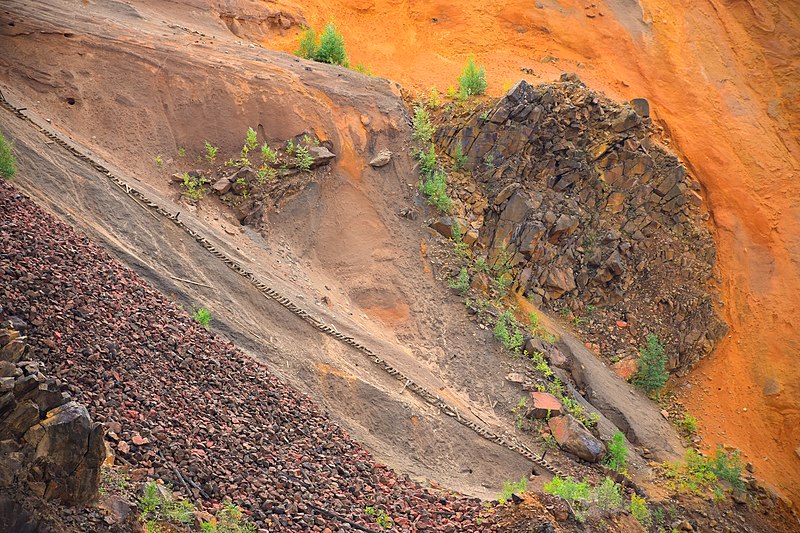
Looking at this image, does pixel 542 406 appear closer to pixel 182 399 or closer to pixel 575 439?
pixel 575 439

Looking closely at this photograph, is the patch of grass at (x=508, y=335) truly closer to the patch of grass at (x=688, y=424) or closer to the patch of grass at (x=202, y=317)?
the patch of grass at (x=688, y=424)

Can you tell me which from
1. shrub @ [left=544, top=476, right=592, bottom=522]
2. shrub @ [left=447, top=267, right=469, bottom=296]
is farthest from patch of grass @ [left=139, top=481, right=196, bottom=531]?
shrub @ [left=447, top=267, right=469, bottom=296]

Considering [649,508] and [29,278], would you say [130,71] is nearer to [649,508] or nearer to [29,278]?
[29,278]

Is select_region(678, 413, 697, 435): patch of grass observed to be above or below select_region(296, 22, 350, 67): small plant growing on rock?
below

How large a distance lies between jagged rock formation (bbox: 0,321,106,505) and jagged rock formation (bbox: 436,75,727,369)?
9436mm

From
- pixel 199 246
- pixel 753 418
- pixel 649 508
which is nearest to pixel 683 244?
pixel 753 418

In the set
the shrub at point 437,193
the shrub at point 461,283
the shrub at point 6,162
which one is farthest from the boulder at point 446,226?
the shrub at point 6,162

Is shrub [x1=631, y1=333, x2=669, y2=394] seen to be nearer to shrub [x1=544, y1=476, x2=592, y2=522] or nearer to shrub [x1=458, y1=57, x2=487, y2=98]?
shrub [x1=544, y1=476, x2=592, y2=522]

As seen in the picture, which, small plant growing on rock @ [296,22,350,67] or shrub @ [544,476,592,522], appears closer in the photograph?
shrub @ [544,476,592,522]

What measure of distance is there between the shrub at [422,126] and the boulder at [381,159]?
79 centimetres

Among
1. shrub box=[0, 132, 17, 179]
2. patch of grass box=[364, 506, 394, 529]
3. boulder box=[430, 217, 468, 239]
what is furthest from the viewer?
boulder box=[430, 217, 468, 239]

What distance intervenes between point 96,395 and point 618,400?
989 cm

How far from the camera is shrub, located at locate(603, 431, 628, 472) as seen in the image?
12203 millimetres

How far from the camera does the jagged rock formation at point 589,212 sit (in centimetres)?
1478
